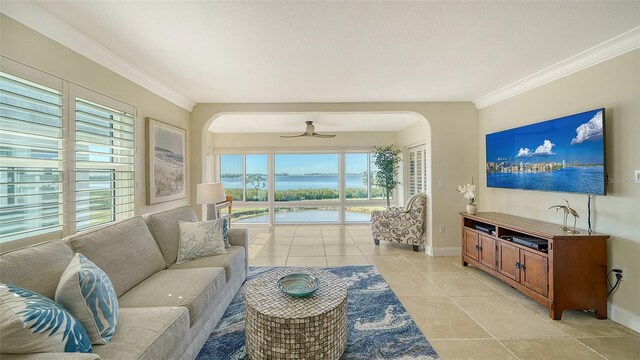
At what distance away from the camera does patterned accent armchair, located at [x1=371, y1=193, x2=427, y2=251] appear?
4516 millimetres

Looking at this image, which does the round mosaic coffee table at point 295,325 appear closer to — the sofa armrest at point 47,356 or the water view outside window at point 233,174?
the sofa armrest at point 47,356

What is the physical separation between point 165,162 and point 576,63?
15.6 feet

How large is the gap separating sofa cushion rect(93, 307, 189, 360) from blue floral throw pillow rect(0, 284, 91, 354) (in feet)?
0.45

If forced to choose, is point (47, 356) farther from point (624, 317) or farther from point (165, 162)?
point (624, 317)

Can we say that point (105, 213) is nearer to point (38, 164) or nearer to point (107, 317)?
point (38, 164)

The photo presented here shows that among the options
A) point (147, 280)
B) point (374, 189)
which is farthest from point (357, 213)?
point (147, 280)

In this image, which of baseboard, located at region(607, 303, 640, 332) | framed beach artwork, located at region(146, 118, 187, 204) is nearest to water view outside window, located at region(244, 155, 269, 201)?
framed beach artwork, located at region(146, 118, 187, 204)

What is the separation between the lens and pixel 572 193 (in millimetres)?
2727

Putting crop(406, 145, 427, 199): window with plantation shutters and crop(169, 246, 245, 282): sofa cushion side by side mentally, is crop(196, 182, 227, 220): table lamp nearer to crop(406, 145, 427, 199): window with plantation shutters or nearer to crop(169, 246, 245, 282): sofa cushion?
crop(169, 246, 245, 282): sofa cushion

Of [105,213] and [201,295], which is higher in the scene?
[105,213]

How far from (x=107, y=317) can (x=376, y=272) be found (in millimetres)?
2939

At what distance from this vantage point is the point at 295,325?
1.65m

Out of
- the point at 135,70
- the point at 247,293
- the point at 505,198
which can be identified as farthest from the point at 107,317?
the point at 505,198

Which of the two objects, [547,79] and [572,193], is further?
[547,79]
